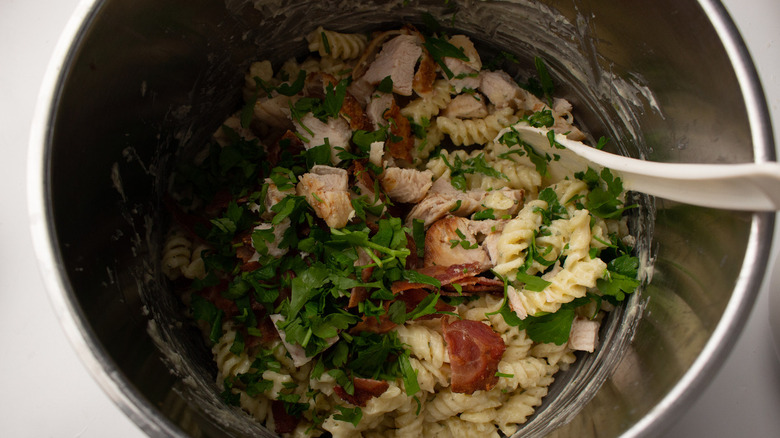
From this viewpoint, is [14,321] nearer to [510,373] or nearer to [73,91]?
[73,91]

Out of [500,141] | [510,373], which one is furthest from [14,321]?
[500,141]

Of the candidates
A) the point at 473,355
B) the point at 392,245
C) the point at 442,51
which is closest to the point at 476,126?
the point at 442,51

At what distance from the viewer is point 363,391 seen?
1936 mm

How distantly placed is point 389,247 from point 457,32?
1.05 metres

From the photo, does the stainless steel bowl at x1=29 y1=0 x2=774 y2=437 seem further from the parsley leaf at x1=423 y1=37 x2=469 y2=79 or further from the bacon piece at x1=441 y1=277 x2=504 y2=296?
the bacon piece at x1=441 y1=277 x2=504 y2=296

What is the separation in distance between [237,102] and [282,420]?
1.38 m

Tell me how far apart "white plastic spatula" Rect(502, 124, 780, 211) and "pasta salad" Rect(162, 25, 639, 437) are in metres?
0.11

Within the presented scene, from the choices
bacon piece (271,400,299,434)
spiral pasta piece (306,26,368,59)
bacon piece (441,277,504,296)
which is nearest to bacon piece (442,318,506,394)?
bacon piece (441,277,504,296)

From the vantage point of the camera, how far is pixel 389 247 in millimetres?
2094

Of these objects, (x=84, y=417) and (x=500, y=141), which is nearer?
(x=84, y=417)

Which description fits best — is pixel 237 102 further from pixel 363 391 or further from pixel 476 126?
pixel 363 391

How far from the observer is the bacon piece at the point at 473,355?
6.17ft

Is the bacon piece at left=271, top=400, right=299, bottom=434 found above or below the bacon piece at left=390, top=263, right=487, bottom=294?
below

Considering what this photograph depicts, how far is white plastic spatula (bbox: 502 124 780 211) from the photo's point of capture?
1.33 meters
